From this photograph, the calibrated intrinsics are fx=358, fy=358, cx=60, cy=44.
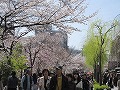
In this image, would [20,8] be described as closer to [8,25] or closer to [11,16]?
[11,16]

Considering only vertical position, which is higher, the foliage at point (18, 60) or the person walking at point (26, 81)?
the foliage at point (18, 60)

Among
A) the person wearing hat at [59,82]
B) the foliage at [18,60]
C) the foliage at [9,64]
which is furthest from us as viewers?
the foliage at [18,60]

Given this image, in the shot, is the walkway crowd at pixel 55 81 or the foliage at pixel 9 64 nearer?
the walkway crowd at pixel 55 81

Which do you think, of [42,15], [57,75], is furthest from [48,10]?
[57,75]

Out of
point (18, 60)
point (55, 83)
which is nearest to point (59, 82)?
point (55, 83)

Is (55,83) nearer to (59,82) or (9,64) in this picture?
(59,82)

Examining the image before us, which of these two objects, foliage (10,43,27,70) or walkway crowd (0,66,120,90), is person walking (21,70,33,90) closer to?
walkway crowd (0,66,120,90)

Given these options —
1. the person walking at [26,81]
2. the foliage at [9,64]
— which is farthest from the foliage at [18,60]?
the person walking at [26,81]

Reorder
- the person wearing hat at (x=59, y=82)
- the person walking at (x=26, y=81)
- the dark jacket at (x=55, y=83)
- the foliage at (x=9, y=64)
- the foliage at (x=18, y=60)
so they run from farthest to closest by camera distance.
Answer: the foliage at (x=18, y=60)
the foliage at (x=9, y=64)
the person walking at (x=26, y=81)
the dark jacket at (x=55, y=83)
the person wearing hat at (x=59, y=82)

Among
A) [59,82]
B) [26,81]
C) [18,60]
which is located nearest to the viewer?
[59,82]

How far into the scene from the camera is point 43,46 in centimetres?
3522

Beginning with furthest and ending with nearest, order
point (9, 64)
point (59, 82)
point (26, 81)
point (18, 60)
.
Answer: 1. point (18, 60)
2. point (9, 64)
3. point (26, 81)
4. point (59, 82)

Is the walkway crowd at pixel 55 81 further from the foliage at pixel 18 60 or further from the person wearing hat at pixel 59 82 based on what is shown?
the foliage at pixel 18 60

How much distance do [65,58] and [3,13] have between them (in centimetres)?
3828
